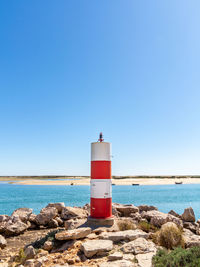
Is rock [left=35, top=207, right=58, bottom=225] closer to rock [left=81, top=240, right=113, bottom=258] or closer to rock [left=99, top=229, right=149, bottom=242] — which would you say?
rock [left=99, top=229, right=149, bottom=242]

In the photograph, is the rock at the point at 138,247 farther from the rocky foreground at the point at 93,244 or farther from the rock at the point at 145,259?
the rock at the point at 145,259

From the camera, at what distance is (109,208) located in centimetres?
851

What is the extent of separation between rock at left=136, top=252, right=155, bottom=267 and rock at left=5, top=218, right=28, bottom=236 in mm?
6207

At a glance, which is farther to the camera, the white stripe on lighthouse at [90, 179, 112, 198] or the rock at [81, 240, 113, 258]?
the white stripe on lighthouse at [90, 179, 112, 198]

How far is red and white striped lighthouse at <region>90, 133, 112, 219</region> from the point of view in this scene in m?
8.44

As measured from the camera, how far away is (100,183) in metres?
8.47

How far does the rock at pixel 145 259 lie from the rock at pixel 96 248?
783 mm

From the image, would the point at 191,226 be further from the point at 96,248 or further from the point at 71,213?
the point at 96,248

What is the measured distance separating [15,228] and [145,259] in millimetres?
6476

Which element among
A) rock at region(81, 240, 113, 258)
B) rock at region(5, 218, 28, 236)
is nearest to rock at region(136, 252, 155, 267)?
rock at region(81, 240, 113, 258)

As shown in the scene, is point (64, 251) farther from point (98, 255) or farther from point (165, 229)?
point (165, 229)

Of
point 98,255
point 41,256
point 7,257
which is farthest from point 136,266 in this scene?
point 7,257

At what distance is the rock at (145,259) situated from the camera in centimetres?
490

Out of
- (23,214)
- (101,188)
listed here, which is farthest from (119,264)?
(23,214)
